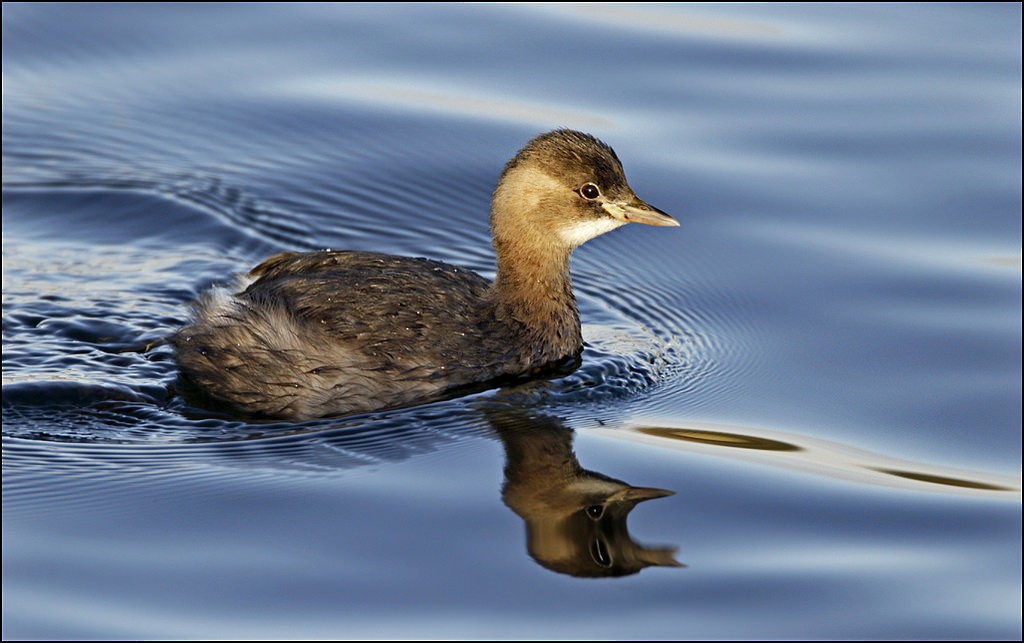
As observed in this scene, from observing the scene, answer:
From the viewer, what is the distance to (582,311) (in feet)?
36.3

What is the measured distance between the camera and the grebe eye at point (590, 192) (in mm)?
10258

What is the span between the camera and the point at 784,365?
10.0m

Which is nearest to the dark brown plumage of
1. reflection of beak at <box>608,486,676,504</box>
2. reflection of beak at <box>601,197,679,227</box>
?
reflection of beak at <box>601,197,679,227</box>

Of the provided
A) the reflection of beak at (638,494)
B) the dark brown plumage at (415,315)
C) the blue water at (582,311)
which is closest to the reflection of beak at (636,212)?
the dark brown plumage at (415,315)

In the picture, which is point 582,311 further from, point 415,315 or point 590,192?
point 415,315

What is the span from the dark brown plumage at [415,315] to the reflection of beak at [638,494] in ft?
4.78

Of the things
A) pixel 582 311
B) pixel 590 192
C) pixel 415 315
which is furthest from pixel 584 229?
pixel 415 315

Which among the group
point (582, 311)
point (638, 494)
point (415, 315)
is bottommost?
point (638, 494)

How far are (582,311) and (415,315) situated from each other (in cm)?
186

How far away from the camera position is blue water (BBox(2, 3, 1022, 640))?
738 cm

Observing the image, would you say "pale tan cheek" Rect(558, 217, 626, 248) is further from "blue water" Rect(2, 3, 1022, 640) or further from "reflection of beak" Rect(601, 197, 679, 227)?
"blue water" Rect(2, 3, 1022, 640)

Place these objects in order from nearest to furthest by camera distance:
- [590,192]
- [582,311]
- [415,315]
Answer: [415,315], [590,192], [582,311]

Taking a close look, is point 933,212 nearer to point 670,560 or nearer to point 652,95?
point 652,95

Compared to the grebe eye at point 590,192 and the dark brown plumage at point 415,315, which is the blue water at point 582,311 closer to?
the dark brown plumage at point 415,315
